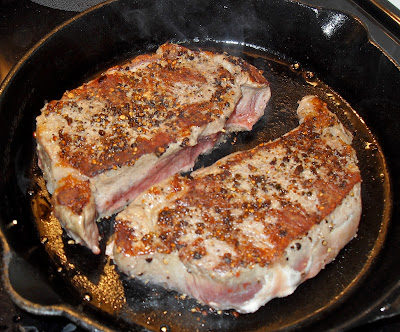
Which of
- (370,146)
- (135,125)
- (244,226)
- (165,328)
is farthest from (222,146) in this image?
(165,328)

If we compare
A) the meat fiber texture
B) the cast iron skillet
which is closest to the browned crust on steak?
the meat fiber texture

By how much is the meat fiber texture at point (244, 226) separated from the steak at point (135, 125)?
243 mm

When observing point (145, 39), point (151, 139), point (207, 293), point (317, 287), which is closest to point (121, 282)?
point (207, 293)

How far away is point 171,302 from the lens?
9.41ft

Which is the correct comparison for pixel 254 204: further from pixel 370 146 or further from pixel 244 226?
pixel 370 146

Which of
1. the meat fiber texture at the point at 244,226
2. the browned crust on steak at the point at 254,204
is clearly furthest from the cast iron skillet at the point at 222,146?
the browned crust on steak at the point at 254,204

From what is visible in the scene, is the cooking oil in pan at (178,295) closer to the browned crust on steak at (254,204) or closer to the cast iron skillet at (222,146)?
the cast iron skillet at (222,146)

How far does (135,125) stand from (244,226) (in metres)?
1.08

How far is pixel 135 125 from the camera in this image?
3.21 meters

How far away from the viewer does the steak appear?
9.81ft

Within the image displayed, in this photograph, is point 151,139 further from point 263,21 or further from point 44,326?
point 263,21

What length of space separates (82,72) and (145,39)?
26.6 inches

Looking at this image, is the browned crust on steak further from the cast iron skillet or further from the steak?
the cast iron skillet

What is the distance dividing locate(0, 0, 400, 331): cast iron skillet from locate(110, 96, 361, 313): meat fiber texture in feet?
0.54
